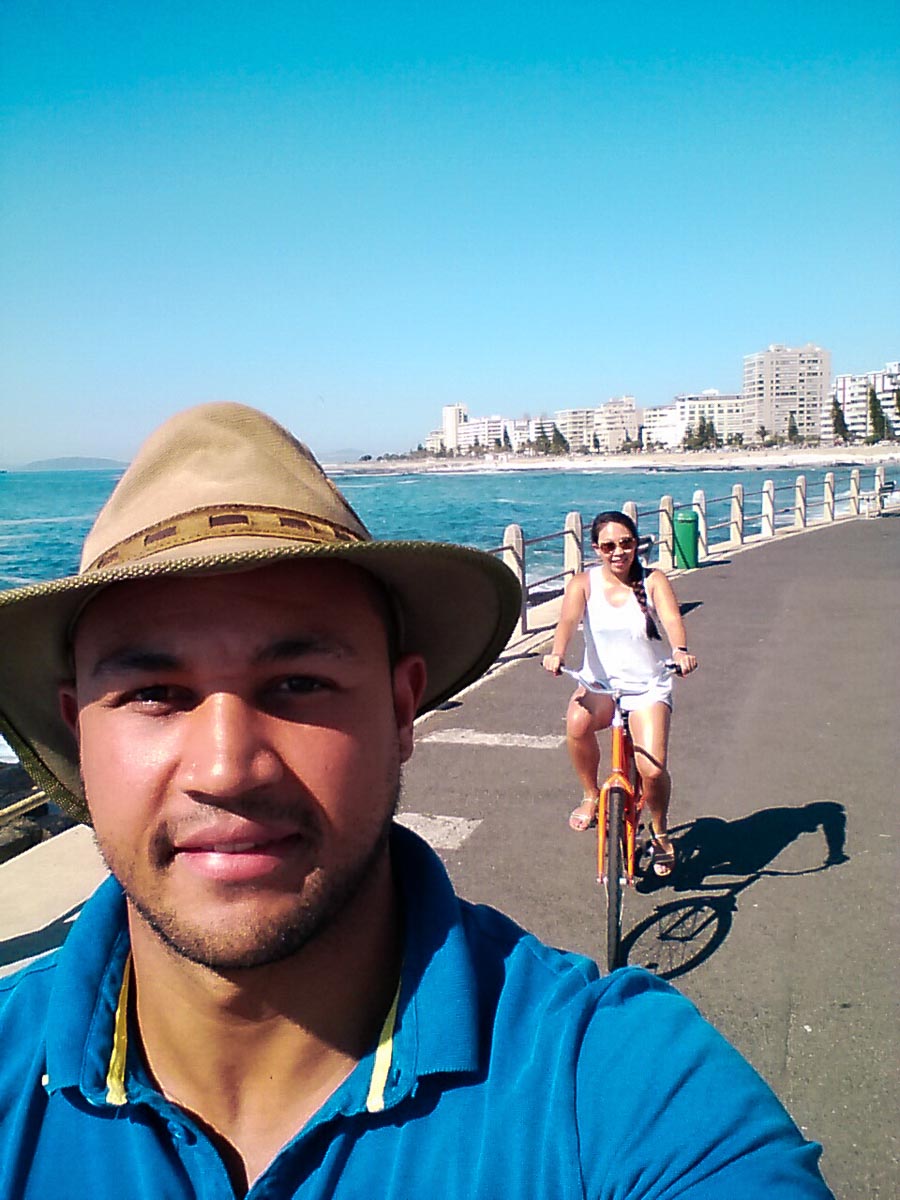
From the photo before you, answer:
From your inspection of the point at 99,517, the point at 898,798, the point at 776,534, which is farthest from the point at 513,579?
the point at 776,534

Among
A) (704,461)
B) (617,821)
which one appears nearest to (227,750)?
(617,821)

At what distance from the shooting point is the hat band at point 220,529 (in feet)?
4.47

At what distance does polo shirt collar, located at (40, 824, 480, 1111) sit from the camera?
1.33 m

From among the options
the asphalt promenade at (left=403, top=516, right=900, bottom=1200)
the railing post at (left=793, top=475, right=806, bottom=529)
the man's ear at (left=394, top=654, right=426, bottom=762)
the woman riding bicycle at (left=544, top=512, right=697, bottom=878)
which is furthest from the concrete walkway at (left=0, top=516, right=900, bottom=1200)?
the railing post at (left=793, top=475, right=806, bottom=529)

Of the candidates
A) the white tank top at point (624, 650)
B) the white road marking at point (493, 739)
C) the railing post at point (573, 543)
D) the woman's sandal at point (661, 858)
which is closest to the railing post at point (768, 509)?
the railing post at point (573, 543)

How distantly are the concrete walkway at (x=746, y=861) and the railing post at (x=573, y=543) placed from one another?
453 centimetres

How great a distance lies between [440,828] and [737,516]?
54.3 ft

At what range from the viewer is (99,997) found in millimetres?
1503

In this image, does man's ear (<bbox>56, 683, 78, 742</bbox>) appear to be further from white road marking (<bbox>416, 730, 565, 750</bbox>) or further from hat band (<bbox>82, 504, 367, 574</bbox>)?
white road marking (<bbox>416, 730, 565, 750</bbox>)

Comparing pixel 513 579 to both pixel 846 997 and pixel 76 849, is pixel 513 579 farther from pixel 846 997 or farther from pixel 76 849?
pixel 76 849

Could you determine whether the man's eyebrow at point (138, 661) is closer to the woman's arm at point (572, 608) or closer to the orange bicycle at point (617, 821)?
the orange bicycle at point (617, 821)

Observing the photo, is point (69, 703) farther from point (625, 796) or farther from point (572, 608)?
point (572, 608)

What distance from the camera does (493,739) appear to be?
7875mm

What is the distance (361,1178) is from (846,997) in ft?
10.8
